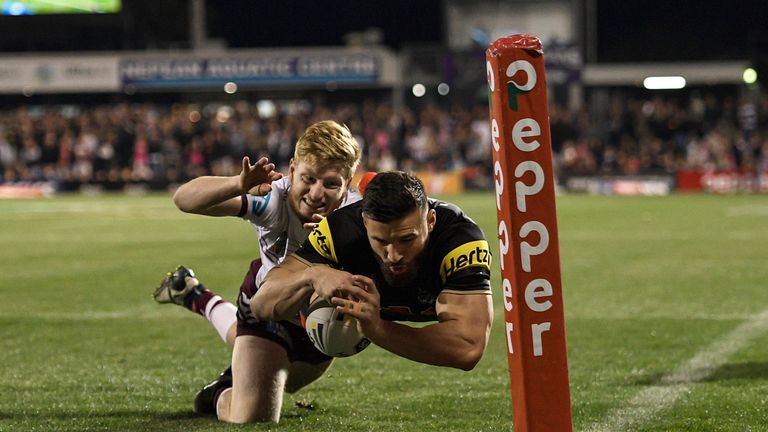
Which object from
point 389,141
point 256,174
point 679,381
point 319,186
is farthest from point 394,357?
point 389,141

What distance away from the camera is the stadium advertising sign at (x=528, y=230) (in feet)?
12.0

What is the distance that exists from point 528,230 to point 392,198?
70 cm

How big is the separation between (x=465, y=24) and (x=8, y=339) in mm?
31859

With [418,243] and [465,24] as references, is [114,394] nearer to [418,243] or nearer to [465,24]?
[418,243]

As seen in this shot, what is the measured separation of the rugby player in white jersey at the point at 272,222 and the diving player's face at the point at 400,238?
3.08 ft

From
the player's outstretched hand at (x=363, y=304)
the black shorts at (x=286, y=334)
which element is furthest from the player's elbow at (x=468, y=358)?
the black shorts at (x=286, y=334)

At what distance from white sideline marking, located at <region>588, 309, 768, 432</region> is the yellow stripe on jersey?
152 centimetres

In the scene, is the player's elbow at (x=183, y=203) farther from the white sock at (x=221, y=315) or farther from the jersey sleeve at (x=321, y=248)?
the white sock at (x=221, y=315)

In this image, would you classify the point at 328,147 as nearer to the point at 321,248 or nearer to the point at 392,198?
the point at 321,248

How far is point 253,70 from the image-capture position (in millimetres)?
37438

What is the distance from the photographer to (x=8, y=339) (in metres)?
8.48

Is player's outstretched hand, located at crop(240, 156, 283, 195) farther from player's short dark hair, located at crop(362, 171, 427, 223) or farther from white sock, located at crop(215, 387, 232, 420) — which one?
white sock, located at crop(215, 387, 232, 420)

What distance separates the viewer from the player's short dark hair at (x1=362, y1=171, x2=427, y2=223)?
4.24 meters

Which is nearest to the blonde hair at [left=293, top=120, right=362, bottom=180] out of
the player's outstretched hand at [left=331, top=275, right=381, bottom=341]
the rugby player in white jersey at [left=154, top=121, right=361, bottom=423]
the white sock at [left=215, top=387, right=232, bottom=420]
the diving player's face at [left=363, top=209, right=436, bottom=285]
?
the rugby player in white jersey at [left=154, top=121, right=361, bottom=423]
